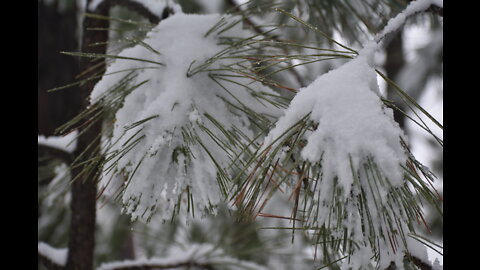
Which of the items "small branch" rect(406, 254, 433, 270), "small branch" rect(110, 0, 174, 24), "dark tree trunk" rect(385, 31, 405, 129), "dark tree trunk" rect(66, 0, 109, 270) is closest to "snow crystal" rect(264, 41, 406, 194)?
"small branch" rect(406, 254, 433, 270)

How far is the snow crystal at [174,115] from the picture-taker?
715 mm

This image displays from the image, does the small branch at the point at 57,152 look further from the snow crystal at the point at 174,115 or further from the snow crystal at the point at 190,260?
the snow crystal at the point at 174,115

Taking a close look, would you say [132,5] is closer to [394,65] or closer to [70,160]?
[70,160]

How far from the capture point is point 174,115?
720 mm

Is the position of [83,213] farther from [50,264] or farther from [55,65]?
[55,65]

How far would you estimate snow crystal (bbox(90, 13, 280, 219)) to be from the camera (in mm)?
715

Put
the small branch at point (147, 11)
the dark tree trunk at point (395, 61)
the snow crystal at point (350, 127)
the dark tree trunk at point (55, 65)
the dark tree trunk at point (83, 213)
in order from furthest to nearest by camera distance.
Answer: the dark tree trunk at point (395, 61) < the dark tree trunk at point (55, 65) < the dark tree trunk at point (83, 213) < the small branch at point (147, 11) < the snow crystal at point (350, 127)

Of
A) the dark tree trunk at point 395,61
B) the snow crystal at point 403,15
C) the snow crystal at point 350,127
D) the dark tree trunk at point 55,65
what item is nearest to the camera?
the snow crystal at point 350,127

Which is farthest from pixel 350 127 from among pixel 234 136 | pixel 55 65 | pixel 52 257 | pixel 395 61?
pixel 395 61

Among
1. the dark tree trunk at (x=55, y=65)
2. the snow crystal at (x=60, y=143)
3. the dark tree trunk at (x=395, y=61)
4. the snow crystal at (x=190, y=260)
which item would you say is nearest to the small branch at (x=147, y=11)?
the snow crystal at (x=60, y=143)

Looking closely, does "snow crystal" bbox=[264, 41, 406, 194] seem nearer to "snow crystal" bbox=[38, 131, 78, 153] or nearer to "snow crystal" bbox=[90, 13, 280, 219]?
"snow crystal" bbox=[90, 13, 280, 219]

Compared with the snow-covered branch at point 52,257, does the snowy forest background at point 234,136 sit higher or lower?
higher

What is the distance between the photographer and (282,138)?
2.01 feet

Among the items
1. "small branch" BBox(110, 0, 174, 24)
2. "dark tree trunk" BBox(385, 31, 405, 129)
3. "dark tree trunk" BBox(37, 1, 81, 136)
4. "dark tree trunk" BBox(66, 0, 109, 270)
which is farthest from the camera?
"dark tree trunk" BBox(385, 31, 405, 129)
